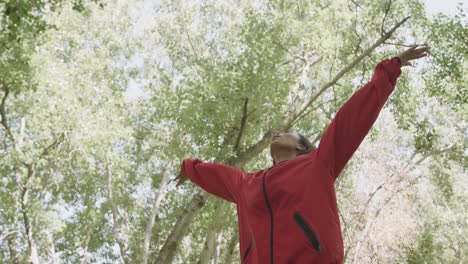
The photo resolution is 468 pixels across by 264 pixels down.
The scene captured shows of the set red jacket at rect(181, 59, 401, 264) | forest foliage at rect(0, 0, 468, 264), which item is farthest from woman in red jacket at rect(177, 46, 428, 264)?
forest foliage at rect(0, 0, 468, 264)

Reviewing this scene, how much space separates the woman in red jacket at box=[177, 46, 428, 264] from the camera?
7.54 ft

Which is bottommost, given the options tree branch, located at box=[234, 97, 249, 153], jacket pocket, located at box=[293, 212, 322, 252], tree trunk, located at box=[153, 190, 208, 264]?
jacket pocket, located at box=[293, 212, 322, 252]

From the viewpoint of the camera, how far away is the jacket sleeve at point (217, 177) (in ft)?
9.56

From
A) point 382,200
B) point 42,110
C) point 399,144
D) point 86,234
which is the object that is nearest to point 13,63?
point 42,110

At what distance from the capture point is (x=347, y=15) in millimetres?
11805

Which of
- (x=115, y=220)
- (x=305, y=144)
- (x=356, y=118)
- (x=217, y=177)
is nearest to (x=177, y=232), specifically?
(x=217, y=177)

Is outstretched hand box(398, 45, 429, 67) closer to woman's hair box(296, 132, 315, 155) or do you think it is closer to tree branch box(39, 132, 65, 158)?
woman's hair box(296, 132, 315, 155)

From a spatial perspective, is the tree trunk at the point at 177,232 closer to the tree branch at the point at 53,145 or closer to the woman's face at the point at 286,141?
the tree branch at the point at 53,145

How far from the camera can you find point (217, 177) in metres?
3.11

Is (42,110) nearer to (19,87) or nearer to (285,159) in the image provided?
(19,87)

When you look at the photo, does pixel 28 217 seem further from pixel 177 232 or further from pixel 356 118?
pixel 356 118

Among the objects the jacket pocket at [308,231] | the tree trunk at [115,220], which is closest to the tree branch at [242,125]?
the jacket pocket at [308,231]

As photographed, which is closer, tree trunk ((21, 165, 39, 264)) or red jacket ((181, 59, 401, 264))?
red jacket ((181, 59, 401, 264))

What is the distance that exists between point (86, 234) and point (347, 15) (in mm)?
12615
